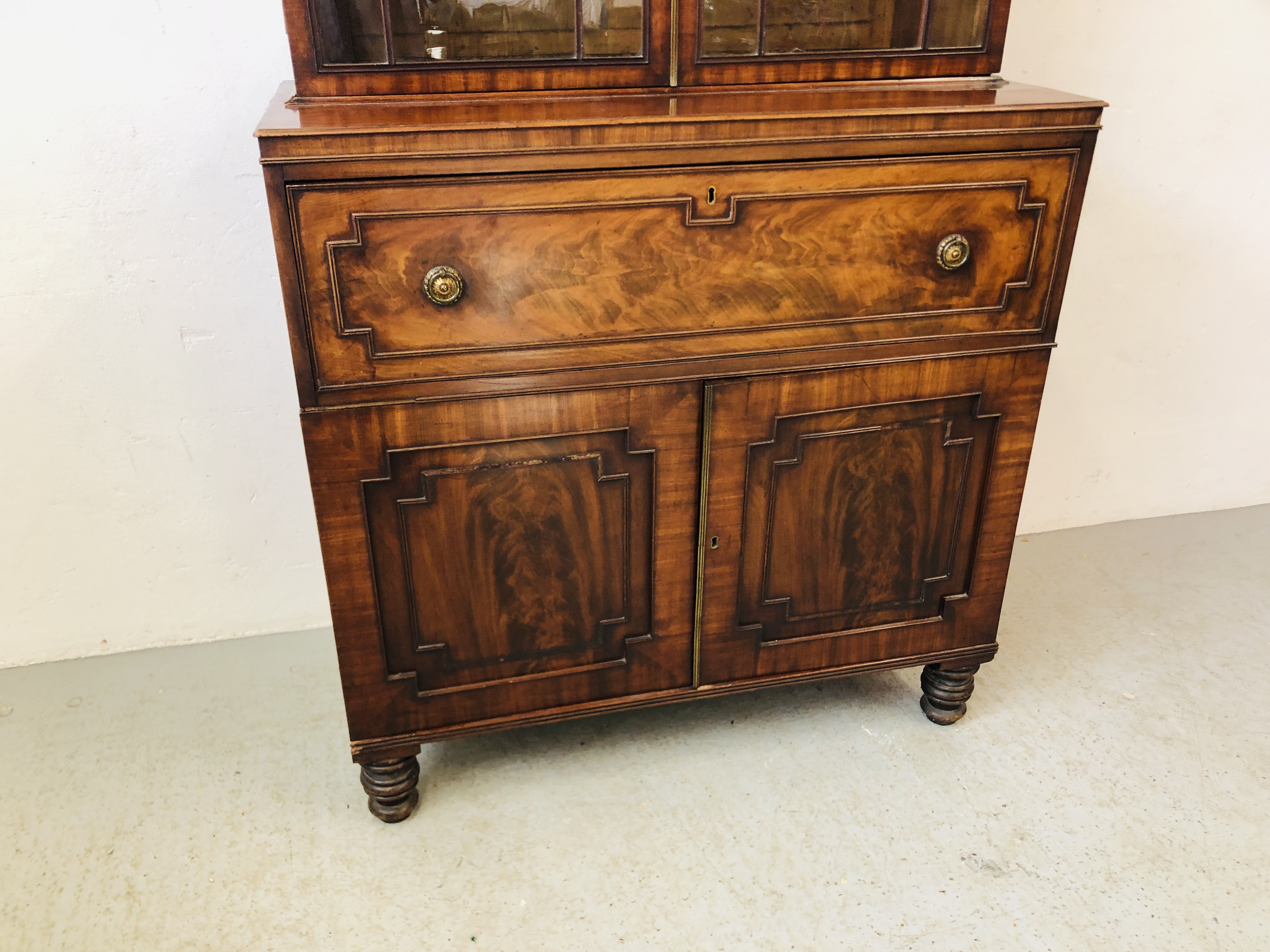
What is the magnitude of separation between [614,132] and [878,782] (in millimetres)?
1163

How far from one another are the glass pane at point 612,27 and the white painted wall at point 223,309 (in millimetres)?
588

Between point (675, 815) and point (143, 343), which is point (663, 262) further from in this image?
point (143, 343)

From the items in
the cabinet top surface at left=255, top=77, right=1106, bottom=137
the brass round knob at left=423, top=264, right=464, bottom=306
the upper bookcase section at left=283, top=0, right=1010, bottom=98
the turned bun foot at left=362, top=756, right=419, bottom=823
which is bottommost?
the turned bun foot at left=362, top=756, right=419, bottom=823

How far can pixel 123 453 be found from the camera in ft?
6.22

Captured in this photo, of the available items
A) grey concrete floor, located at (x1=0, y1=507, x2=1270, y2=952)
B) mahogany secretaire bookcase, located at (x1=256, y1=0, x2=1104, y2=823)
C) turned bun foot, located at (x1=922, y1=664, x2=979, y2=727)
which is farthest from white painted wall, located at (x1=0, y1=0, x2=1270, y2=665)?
turned bun foot, located at (x1=922, y1=664, x2=979, y2=727)

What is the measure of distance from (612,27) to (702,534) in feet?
2.50

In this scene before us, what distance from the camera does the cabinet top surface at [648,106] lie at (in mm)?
1218

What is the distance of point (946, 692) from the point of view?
1812 mm

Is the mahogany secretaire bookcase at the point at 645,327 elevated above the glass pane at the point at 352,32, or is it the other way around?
the glass pane at the point at 352,32

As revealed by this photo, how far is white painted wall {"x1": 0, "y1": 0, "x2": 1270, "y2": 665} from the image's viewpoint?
1.66m

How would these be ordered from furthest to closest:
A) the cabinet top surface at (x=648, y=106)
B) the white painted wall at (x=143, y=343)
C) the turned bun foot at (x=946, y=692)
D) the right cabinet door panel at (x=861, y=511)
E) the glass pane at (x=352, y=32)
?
the turned bun foot at (x=946, y=692) → the white painted wall at (x=143, y=343) → the right cabinet door panel at (x=861, y=511) → the glass pane at (x=352, y=32) → the cabinet top surface at (x=648, y=106)

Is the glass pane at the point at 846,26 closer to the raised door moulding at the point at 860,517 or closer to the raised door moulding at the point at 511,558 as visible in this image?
the raised door moulding at the point at 860,517

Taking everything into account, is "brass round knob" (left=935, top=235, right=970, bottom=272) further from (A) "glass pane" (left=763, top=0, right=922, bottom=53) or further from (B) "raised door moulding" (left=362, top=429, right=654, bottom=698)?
(B) "raised door moulding" (left=362, top=429, right=654, bottom=698)

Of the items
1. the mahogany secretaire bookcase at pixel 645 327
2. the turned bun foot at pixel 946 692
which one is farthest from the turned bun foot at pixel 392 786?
the turned bun foot at pixel 946 692
